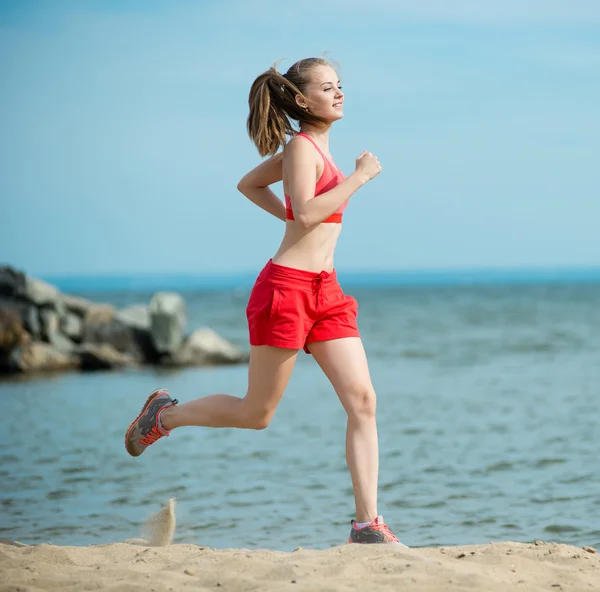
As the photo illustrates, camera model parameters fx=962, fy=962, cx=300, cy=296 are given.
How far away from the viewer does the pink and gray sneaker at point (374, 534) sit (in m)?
4.46

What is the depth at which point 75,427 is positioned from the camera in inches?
406

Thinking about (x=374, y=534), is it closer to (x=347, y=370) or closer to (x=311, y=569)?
(x=311, y=569)

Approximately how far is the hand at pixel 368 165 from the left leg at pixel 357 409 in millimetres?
782

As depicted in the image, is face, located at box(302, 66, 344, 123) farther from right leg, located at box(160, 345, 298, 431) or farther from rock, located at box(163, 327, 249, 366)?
rock, located at box(163, 327, 249, 366)

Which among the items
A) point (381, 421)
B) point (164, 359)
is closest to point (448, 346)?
point (164, 359)

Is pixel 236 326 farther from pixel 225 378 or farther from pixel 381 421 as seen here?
pixel 381 421

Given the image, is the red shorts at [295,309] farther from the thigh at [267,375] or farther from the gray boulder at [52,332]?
the gray boulder at [52,332]

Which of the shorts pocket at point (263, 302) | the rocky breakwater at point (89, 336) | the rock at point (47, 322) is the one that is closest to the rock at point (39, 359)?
the rocky breakwater at point (89, 336)

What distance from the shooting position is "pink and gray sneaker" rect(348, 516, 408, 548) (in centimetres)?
446

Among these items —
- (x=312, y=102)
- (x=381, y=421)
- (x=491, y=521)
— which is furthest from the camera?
(x=381, y=421)

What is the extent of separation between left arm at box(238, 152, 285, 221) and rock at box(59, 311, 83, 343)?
14.4m

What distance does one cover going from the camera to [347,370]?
450 cm

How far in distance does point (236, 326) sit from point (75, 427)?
822 inches

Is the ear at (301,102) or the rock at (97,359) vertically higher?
the ear at (301,102)
